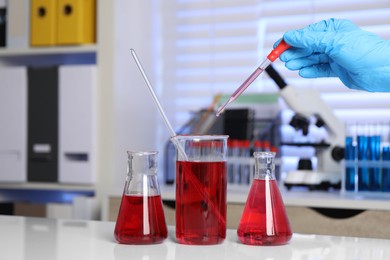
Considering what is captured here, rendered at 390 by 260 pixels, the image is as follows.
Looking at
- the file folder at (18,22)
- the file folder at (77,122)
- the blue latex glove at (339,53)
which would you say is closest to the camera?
the blue latex glove at (339,53)

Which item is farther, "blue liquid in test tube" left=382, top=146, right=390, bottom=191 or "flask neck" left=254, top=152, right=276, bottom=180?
"blue liquid in test tube" left=382, top=146, right=390, bottom=191

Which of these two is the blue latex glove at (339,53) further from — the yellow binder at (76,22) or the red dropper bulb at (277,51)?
the yellow binder at (76,22)

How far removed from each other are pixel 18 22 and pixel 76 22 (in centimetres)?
24

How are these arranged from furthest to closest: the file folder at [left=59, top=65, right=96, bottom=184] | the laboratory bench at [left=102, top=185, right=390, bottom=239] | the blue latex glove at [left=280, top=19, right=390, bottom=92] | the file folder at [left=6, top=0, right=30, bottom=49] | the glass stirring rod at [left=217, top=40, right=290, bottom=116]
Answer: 1. the file folder at [left=6, top=0, right=30, bottom=49]
2. the file folder at [left=59, top=65, right=96, bottom=184]
3. the laboratory bench at [left=102, top=185, right=390, bottom=239]
4. the blue latex glove at [left=280, top=19, right=390, bottom=92]
5. the glass stirring rod at [left=217, top=40, right=290, bottom=116]

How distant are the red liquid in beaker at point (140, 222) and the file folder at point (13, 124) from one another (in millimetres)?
1355

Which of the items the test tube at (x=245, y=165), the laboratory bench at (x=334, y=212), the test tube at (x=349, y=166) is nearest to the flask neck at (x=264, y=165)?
the laboratory bench at (x=334, y=212)

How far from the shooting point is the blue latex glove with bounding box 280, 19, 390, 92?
101cm

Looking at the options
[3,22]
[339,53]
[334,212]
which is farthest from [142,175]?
[3,22]

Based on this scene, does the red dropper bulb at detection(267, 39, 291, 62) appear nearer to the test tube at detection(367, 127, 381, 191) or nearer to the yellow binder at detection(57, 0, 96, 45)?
the test tube at detection(367, 127, 381, 191)

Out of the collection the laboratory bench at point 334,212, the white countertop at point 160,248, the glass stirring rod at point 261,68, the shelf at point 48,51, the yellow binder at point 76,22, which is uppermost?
the yellow binder at point 76,22

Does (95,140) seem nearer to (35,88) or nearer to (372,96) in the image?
(35,88)

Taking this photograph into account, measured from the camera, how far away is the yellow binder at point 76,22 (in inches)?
79.1

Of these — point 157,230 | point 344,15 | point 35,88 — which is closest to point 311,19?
point 344,15

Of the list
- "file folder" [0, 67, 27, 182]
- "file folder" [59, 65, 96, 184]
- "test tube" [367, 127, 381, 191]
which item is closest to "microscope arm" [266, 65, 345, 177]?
"test tube" [367, 127, 381, 191]
